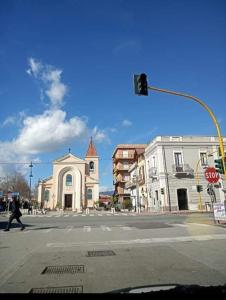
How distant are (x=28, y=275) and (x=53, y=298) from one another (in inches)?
105

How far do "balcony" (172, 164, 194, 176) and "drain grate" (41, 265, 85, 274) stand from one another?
32710mm

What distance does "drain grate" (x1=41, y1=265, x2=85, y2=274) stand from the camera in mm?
5816

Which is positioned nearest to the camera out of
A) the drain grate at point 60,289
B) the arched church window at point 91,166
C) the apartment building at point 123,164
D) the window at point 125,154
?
the drain grate at point 60,289

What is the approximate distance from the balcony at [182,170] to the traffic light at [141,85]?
26663 millimetres

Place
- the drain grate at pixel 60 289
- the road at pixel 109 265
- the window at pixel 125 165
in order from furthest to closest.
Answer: the window at pixel 125 165 < the road at pixel 109 265 < the drain grate at pixel 60 289

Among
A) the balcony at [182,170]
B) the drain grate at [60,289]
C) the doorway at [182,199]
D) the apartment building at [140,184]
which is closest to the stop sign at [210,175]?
the drain grate at [60,289]

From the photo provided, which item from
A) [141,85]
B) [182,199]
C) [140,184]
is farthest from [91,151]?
[141,85]

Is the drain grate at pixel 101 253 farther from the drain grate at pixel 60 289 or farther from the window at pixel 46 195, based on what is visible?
the window at pixel 46 195

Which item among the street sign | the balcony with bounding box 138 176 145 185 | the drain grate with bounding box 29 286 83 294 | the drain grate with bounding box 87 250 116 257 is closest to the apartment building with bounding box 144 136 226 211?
the balcony with bounding box 138 176 145 185

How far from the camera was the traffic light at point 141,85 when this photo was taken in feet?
40.9

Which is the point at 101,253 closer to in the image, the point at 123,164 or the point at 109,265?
the point at 109,265

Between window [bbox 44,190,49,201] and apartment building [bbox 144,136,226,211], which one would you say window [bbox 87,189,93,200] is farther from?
apartment building [bbox 144,136,226,211]

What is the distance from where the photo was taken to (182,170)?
38000 millimetres

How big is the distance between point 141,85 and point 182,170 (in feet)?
89.4
